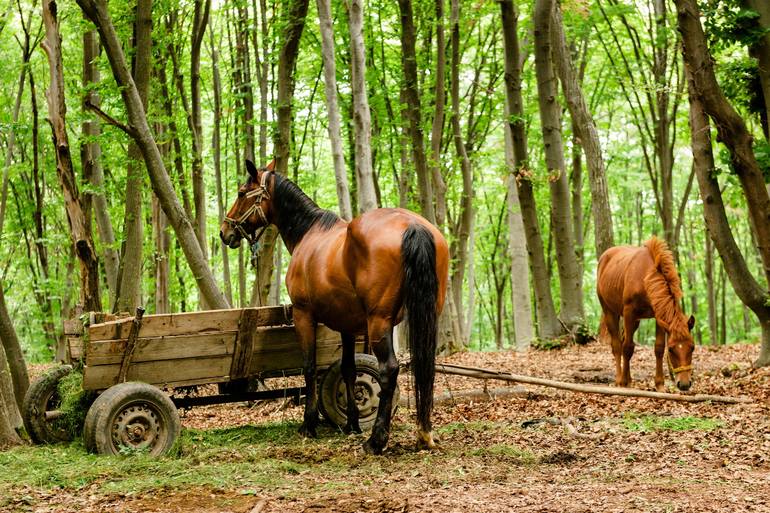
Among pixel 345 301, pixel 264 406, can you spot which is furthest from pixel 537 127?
pixel 345 301

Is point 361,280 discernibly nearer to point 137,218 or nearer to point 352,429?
point 352,429

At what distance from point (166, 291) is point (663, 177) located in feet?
43.6

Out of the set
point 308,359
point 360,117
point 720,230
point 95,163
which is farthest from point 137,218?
point 720,230

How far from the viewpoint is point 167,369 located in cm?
745

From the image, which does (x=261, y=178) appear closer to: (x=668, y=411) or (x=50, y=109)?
(x=50, y=109)

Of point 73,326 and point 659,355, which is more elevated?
point 73,326

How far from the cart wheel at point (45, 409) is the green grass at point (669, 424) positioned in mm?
5643

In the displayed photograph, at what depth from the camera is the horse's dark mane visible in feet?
28.2

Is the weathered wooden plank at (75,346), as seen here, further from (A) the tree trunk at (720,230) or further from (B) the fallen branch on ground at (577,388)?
(A) the tree trunk at (720,230)

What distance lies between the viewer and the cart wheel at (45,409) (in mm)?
7723

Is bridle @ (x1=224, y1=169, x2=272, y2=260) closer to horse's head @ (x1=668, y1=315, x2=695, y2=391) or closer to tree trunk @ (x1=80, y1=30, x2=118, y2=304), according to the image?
horse's head @ (x1=668, y1=315, x2=695, y2=391)

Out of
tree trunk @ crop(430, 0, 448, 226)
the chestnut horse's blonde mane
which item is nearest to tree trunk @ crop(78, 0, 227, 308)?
the chestnut horse's blonde mane

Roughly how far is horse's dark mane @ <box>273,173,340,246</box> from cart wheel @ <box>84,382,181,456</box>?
2392mm

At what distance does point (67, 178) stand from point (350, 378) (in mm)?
4073
